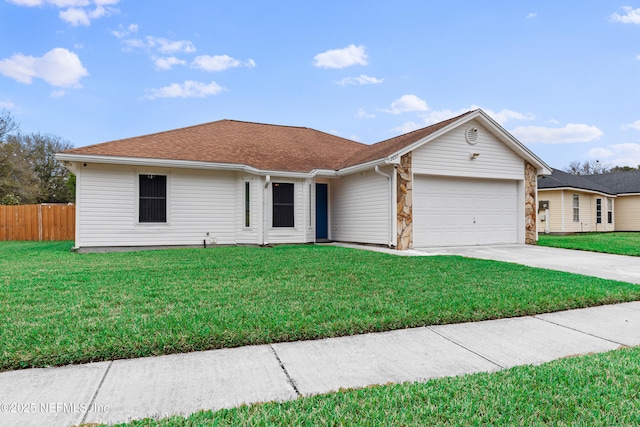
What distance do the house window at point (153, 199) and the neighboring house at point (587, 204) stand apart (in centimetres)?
1866

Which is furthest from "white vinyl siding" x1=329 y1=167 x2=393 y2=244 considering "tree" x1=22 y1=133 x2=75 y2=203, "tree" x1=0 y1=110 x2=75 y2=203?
"tree" x1=22 y1=133 x2=75 y2=203

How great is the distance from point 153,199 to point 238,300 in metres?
8.04

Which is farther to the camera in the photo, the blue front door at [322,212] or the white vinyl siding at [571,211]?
the white vinyl siding at [571,211]

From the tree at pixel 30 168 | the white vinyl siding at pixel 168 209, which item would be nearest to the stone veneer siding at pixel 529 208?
the white vinyl siding at pixel 168 209

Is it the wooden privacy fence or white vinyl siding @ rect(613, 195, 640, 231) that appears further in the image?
white vinyl siding @ rect(613, 195, 640, 231)

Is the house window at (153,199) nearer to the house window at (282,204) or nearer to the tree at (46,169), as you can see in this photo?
the house window at (282,204)

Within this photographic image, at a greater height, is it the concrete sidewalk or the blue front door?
the blue front door

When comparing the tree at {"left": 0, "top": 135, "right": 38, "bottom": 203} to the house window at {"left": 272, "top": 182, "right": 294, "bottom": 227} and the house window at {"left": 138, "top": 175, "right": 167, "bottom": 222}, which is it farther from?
the house window at {"left": 272, "top": 182, "right": 294, "bottom": 227}

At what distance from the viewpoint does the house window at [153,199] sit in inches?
437

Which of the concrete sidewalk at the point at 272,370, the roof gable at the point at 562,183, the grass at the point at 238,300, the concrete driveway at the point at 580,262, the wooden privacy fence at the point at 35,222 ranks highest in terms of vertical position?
the roof gable at the point at 562,183

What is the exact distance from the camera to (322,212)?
14.0 m

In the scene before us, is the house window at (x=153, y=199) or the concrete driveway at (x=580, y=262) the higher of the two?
the house window at (x=153, y=199)

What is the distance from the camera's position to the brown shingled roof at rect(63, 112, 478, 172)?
11.2 m

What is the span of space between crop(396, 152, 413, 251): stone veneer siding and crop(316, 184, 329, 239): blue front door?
3857mm
